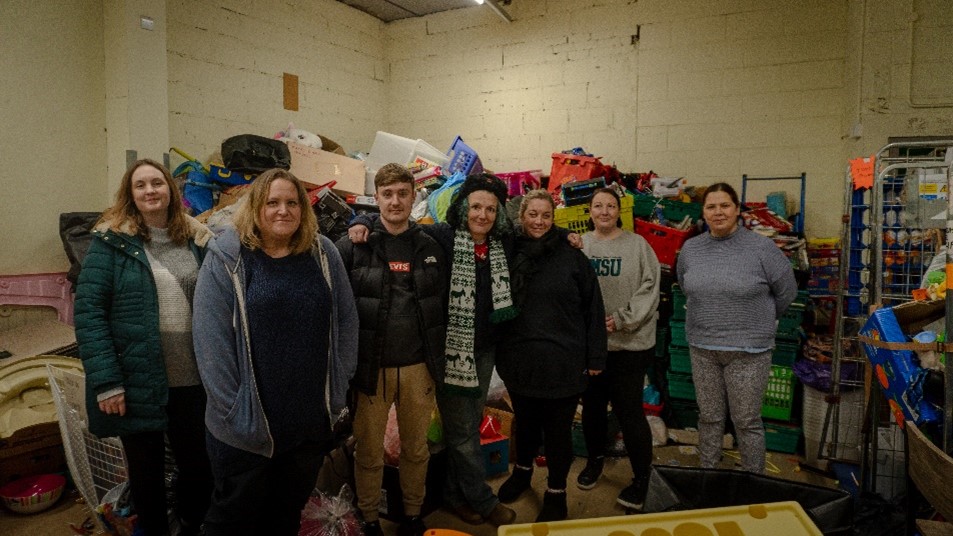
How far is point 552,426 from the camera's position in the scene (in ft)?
8.69

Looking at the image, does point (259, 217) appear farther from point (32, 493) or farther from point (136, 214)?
point (32, 493)

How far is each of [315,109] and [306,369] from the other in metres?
4.68

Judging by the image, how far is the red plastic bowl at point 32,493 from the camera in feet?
9.48

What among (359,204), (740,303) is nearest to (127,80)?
(359,204)

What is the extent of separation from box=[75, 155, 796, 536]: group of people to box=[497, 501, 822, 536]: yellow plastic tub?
41.8 inches

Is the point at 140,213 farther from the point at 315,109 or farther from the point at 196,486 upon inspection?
the point at 315,109

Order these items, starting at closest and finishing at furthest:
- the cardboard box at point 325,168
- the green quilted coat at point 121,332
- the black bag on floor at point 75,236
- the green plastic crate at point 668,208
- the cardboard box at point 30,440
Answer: the green quilted coat at point 121,332, the cardboard box at point 30,440, the black bag on floor at point 75,236, the green plastic crate at point 668,208, the cardboard box at point 325,168

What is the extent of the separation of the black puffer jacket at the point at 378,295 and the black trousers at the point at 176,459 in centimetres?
65

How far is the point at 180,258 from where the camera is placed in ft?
7.23

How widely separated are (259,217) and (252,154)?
2.80 meters

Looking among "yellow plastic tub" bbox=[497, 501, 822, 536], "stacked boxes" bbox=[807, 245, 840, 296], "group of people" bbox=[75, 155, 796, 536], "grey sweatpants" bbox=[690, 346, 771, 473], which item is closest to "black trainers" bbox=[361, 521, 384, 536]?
"group of people" bbox=[75, 155, 796, 536]

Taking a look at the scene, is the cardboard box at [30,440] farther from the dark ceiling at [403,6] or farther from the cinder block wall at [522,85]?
the dark ceiling at [403,6]

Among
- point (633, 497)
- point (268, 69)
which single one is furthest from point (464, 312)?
point (268, 69)

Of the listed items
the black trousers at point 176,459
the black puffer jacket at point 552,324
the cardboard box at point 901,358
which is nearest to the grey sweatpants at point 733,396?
the cardboard box at point 901,358
